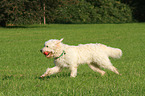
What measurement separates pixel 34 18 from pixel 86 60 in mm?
24879

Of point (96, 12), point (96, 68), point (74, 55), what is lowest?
point (96, 12)

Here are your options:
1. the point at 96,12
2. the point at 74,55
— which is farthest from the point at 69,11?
the point at 74,55

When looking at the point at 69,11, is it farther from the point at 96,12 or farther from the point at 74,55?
the point at 74,55

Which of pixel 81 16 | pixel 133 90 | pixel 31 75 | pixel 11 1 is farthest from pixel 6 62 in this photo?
pixel 81 16

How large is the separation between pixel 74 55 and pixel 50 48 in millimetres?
653

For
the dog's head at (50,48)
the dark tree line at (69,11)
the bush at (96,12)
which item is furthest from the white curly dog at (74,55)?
the bush at (96,12)

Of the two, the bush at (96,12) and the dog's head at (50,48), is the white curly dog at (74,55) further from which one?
the bush at (96,12)

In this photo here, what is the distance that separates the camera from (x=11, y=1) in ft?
98.1

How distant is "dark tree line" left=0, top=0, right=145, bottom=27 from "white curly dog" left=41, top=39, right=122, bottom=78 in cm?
2297

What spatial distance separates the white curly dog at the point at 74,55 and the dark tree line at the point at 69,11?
75.4 feet

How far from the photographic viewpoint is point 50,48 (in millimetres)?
6762

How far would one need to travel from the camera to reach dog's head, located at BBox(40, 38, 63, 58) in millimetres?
6664

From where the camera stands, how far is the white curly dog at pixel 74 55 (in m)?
6.83

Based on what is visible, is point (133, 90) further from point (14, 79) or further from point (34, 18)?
point (34, 18)
